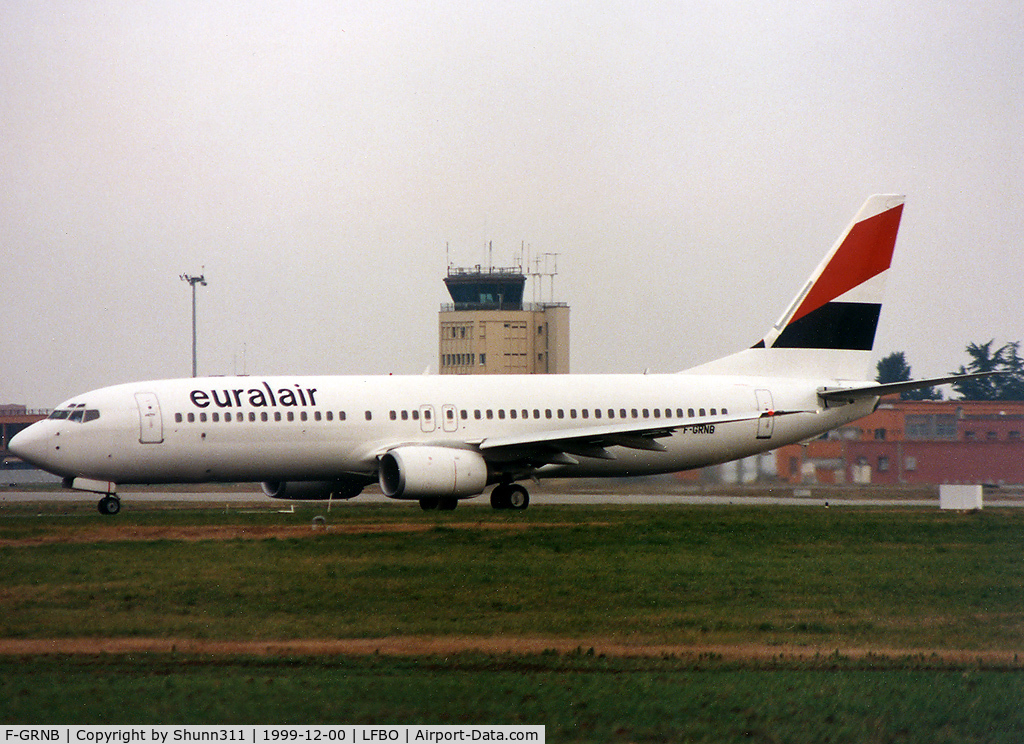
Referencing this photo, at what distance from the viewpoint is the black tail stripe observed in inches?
1706

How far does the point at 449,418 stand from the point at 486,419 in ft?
3.66

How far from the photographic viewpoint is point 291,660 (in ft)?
49.0

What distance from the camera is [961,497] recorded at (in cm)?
3981

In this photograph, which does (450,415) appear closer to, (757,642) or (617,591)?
(617,591)

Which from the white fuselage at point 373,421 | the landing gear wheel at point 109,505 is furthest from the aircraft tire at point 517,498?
the landing gear wheel at point 109,505

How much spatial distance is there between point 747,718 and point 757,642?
13.8 feet

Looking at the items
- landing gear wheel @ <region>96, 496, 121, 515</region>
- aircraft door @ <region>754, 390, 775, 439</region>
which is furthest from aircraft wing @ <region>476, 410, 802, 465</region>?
landing gear wheel @ <region>96, 496, 121, 515</region>

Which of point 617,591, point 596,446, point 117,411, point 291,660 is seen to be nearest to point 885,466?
point 596,446

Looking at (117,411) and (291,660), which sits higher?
(117,411)

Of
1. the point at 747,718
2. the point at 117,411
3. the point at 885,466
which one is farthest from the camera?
the point at 885,466

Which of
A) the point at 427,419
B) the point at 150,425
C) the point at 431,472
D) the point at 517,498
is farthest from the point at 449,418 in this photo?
the point at 150,425

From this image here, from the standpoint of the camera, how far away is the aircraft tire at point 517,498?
38.7 metres

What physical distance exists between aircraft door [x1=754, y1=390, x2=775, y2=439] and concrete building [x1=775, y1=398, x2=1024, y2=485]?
7907mm

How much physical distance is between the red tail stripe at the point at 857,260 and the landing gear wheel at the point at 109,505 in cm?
2152
